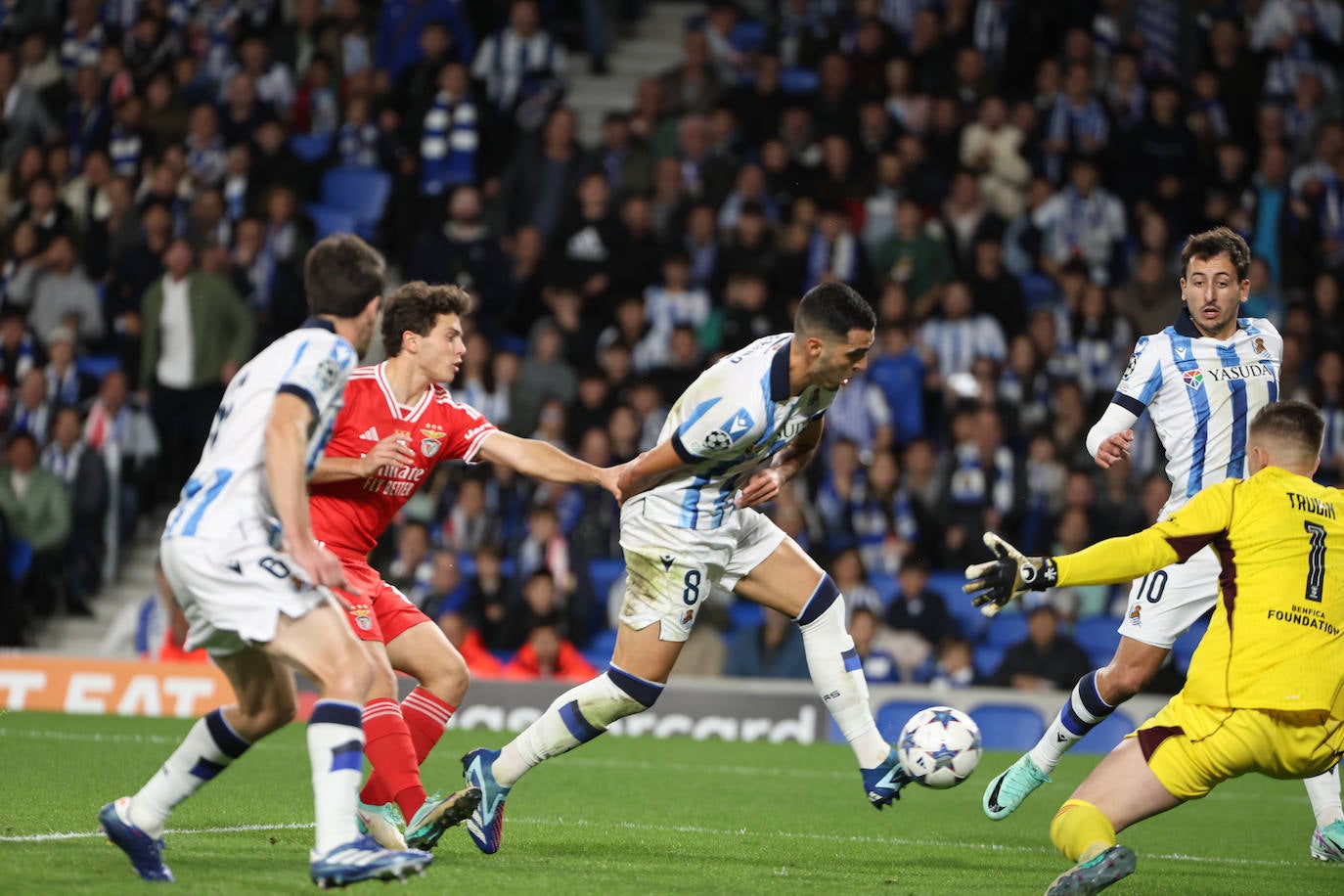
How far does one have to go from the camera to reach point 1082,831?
17.9 feet

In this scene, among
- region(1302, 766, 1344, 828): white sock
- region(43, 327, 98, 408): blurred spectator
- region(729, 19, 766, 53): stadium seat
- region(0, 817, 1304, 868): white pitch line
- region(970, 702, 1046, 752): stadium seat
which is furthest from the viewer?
region(729, 19, 766, 53): stadium seat

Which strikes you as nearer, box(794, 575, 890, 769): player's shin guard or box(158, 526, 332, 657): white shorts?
box(158, 526, 332, 657): white shorts

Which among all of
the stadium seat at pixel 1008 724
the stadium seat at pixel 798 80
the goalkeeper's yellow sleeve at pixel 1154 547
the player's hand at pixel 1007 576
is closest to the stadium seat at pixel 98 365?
the stadium seat at pixel 798 80

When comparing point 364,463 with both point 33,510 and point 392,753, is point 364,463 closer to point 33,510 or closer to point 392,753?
point 392,753

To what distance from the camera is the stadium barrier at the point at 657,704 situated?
12.9 m

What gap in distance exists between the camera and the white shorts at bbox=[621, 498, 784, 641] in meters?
6.91

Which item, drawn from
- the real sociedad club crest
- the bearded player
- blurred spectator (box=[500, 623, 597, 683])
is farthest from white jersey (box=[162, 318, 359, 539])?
blurred spectator (box=[500, 623, 597, 683])

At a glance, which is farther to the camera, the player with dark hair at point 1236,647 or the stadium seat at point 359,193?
the stadium seat at point 359,193

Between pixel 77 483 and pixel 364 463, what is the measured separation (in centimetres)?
991

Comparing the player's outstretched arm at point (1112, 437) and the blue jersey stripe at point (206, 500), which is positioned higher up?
the blue jersey stripe at point (206, 500)

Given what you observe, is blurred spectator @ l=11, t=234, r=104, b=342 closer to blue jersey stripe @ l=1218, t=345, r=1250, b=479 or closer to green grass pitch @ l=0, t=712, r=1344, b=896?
green grass pitch @ l=0, t=712, r=1344, b=896

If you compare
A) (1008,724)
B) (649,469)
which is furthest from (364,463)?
(1008,724)

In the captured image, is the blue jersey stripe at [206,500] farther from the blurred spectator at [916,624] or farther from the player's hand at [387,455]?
the blurred spectator at [916,624]

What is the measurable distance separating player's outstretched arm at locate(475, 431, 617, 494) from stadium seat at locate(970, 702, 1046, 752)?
6.72 m
